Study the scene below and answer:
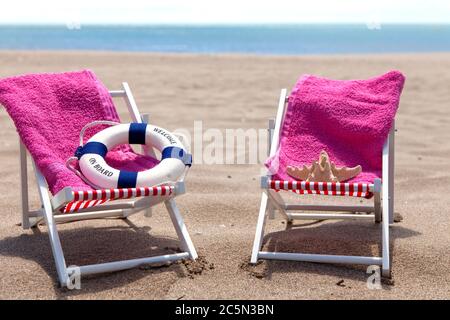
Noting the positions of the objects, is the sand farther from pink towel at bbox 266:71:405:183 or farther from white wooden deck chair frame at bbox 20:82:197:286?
pink towel at bbox 266:71:405:183

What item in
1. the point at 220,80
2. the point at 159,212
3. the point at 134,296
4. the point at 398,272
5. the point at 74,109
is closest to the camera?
the point at 134,296

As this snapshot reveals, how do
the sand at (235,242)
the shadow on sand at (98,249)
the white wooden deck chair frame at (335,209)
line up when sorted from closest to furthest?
the sand at (235,242)
the shadow on sand at (98,249)
the white wooden deck chair frame at (335,209)

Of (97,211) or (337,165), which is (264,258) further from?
(97,211)

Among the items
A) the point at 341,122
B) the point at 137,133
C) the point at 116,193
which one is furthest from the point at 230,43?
the point at 116,193

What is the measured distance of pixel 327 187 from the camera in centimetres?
339

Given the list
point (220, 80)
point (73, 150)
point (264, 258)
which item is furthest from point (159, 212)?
point (220, 80)

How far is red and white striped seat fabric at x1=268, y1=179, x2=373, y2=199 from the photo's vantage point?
3373 millimetres

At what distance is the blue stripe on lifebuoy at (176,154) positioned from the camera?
3.69 m

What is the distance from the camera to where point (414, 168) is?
5473mm

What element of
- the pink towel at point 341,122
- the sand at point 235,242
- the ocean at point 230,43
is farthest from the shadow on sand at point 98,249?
the ocean at point 230,43

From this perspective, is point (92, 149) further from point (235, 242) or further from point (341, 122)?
point (341, 122)

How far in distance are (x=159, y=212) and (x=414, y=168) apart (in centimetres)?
211

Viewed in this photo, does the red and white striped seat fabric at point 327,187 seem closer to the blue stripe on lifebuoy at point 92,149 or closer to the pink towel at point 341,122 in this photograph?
the pink towel at point 341,122

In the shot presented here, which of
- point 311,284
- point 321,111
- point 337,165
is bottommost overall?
point 311,284
